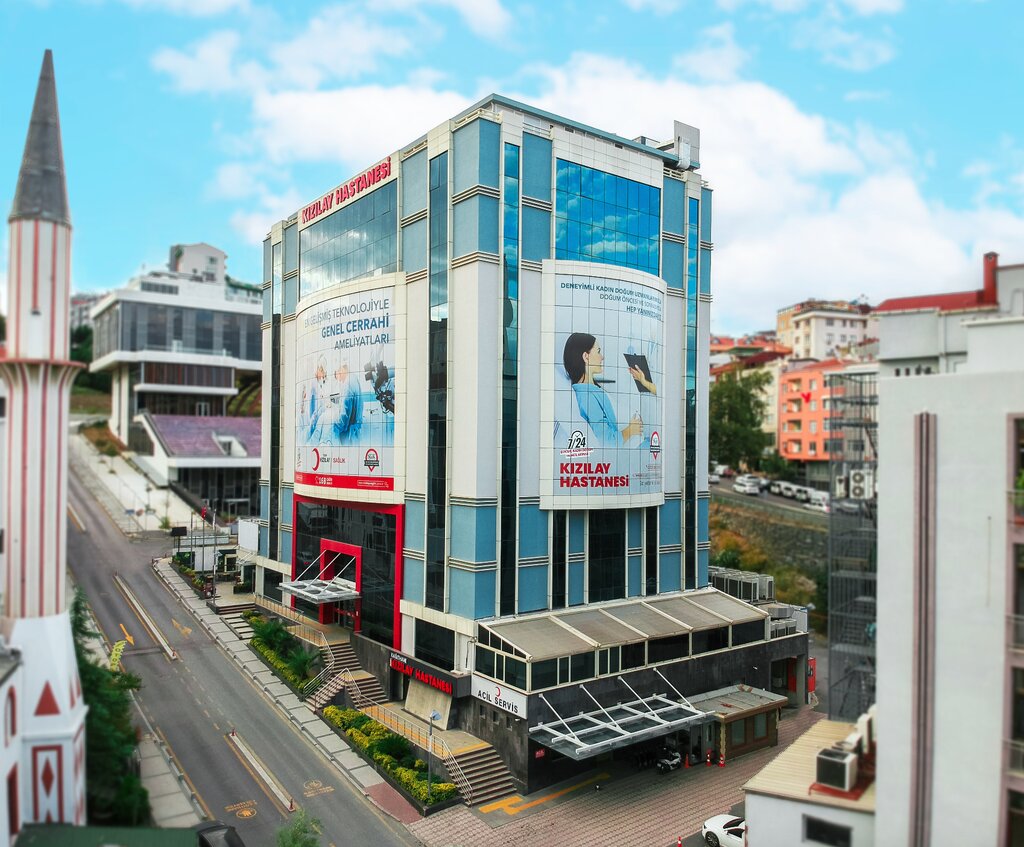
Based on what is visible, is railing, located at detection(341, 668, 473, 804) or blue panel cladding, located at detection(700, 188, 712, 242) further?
blue panel cladding, located at detection(700, 188, 712, 242)

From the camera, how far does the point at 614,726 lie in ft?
109

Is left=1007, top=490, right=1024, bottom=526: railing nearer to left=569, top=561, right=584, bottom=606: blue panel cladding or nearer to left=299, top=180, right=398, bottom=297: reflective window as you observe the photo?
left=569, top=561, right=584, bottom=606: blue panel cladding

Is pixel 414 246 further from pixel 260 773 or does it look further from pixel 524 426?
pixel 260 773

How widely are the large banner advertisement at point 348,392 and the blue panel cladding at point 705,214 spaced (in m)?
19.8

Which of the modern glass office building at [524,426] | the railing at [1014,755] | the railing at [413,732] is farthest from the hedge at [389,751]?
the railing at [1014,755]

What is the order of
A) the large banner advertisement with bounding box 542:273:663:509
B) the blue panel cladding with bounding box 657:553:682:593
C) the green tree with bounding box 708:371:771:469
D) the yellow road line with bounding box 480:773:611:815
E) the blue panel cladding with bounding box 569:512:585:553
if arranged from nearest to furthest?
the yellow road line with bounding box 480:773:611:815 < the large banner advertisement with bounding box 542:273:663:509 < the blue panel cladding with bounding box 569:512:585:553 < the blue panel cladding with bounding box 657:553:682:593 < the green tree with bounding box 708:371:771:469

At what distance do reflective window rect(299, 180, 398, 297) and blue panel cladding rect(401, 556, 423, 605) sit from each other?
16.6 m

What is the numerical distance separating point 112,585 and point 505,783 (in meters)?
41.6

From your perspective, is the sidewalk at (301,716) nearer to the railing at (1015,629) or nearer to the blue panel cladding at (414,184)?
the railing at (1015,629)

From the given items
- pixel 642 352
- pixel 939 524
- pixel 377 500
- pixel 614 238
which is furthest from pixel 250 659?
pixel 939 524

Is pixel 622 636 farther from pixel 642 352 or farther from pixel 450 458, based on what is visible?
pixel 642 352

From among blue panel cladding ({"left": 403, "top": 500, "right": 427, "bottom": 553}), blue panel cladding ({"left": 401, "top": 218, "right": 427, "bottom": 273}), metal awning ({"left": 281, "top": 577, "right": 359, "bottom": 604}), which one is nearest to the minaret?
blue panel cladding ({"left": 403, "top": 500, "right": 427, "bottom": 553})

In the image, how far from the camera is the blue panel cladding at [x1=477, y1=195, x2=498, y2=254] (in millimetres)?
37812

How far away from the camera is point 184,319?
104375 mm
